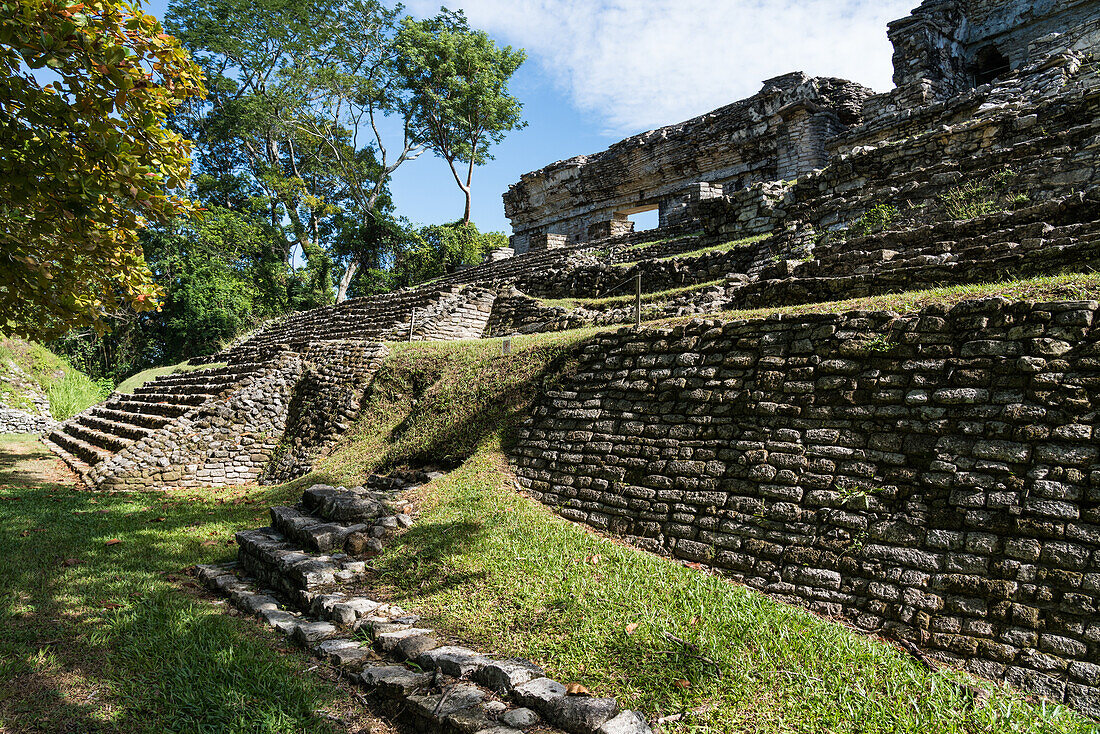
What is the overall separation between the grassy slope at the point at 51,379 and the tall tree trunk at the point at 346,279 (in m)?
10.1

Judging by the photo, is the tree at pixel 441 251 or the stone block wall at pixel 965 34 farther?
the tree at pixel 441 251

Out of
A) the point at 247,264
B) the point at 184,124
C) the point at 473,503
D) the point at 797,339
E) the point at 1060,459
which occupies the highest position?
the point at 184,124

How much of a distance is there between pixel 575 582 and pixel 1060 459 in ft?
10.1

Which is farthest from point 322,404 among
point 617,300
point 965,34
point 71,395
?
point 965,34

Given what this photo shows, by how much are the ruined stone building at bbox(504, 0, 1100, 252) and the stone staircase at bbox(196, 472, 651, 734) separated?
40.0ft

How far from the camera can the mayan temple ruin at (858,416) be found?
3.21m

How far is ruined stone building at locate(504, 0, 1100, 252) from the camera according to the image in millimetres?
13367

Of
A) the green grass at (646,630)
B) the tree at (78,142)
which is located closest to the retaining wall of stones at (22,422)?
the tree at (78,142)

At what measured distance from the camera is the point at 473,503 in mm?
5707

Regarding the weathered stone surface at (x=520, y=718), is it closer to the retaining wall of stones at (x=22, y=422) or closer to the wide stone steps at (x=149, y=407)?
the wide stone steps at (x=149, y=407)

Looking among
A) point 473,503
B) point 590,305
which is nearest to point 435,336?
point 590,305

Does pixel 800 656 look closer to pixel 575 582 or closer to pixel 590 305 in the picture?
pixel 575 582

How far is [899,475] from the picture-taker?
3744 millimetres

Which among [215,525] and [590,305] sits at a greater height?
[590,305]
